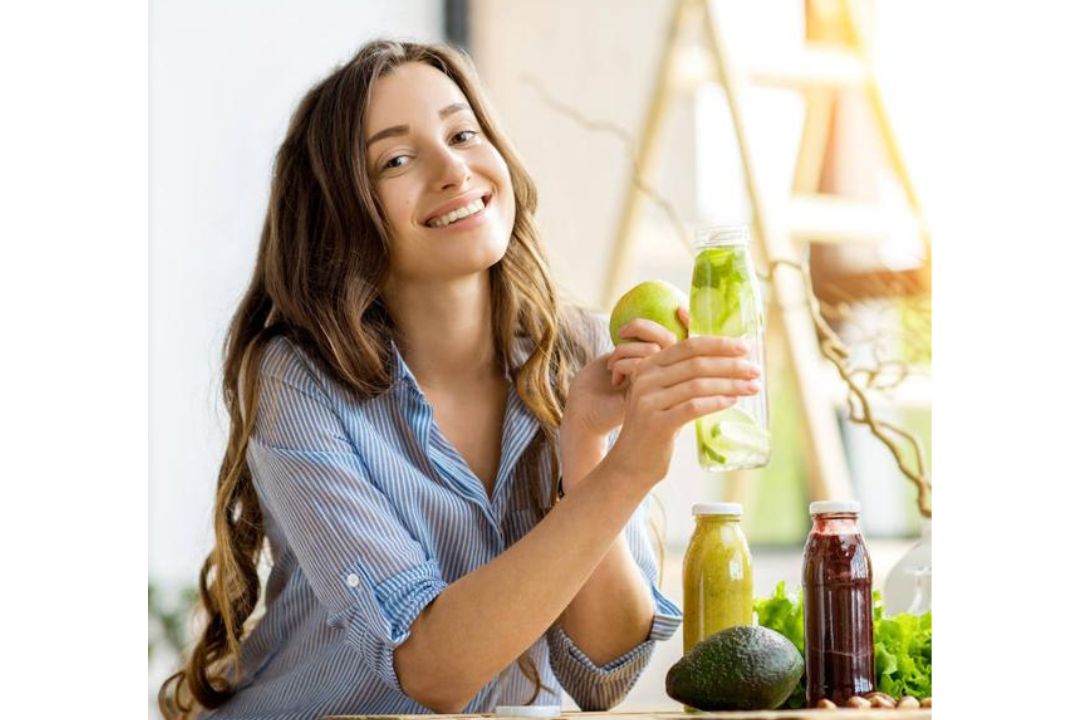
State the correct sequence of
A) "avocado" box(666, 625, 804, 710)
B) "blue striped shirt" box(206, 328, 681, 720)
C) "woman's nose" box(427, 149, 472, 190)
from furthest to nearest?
1. "woman's nose" box(427, 149, 472, 190)
2. "blue striped shirt" box(206, 328, 681, 720)
3. "avocado" box(666, 625, 804, 710)

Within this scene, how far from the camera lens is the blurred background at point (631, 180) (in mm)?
2691

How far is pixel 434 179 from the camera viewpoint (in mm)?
1380

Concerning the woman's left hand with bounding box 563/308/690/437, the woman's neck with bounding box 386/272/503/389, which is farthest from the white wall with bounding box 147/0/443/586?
the woman's left hand with bounding box 563/308/690/437

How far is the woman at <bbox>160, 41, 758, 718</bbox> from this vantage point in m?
1.17

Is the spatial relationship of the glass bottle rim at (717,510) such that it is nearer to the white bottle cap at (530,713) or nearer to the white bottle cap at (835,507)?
the white bottle cap at (835,507)

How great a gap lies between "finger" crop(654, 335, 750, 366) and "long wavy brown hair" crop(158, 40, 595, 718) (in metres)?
0.43

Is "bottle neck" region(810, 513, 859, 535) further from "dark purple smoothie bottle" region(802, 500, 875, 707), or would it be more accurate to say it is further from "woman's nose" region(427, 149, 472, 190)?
"woman's nose" region(427, 149, 472, 190)

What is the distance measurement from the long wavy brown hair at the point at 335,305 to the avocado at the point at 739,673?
1.65ft

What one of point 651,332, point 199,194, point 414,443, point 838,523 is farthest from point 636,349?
point 199,194

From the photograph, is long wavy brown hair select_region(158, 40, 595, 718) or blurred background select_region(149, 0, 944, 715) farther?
blurred background select_region(149, 0, 944, 715)

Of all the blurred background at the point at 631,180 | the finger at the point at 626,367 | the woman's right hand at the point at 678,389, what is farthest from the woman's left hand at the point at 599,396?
the blurred background at the point at 631,180

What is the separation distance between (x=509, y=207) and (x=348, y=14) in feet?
5.43

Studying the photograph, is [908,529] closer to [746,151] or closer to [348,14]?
[746,151]

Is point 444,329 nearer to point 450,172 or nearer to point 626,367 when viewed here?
point 450,172
